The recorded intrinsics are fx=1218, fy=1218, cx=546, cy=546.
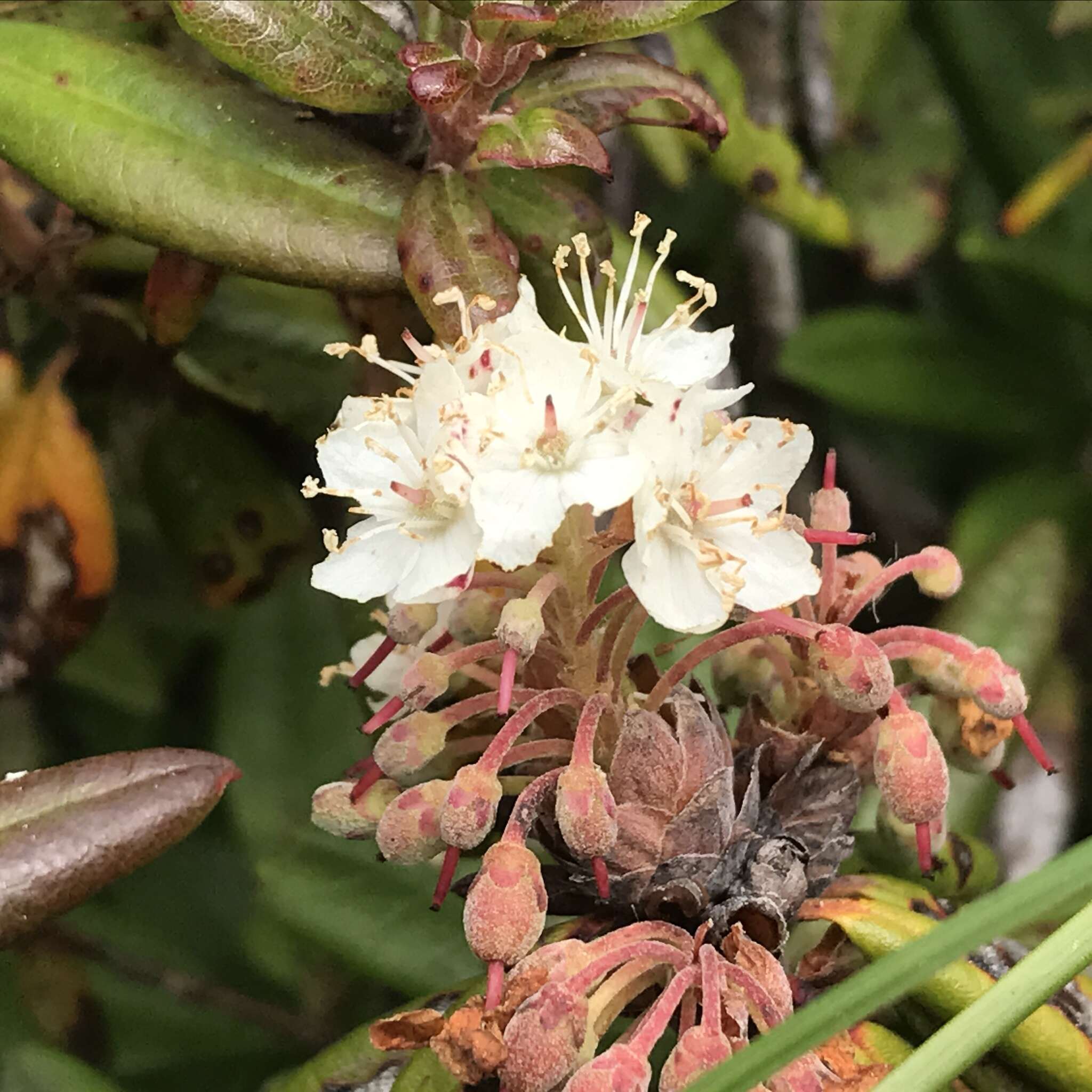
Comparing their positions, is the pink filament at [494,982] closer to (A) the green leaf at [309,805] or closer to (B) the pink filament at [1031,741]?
(B) the pink filament at [1031,741]

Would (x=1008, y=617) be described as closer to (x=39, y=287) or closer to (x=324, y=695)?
(x=324, y=695)

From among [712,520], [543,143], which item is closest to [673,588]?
[712,520]

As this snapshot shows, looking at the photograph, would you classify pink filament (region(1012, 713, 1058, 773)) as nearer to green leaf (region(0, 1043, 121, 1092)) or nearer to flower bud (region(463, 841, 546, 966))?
flower bud (region(463, 841, 546, 966))

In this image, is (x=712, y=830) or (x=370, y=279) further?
(x=370, y=279)

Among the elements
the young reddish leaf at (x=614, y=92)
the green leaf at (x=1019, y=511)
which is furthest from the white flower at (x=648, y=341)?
the green leaf at (x=1019, y=511)

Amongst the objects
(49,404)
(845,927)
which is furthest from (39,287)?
(845,927)

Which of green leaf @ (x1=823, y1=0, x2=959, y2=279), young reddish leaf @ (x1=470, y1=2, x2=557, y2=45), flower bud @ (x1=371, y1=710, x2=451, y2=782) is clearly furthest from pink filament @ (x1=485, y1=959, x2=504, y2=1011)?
green leaf @ (x1=823, y1=0, x2=959, y2=279)
